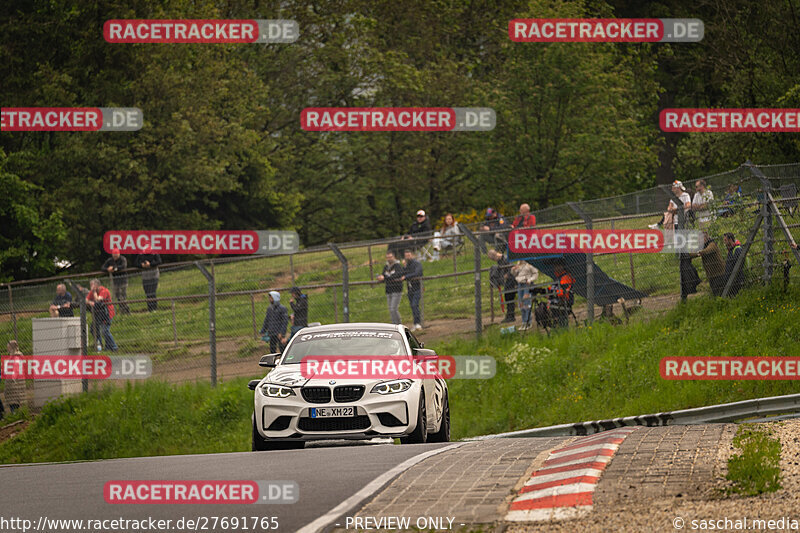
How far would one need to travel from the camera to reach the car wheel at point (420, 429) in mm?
13445

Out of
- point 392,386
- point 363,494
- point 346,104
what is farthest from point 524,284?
point 346,104

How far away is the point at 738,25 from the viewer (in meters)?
38.3

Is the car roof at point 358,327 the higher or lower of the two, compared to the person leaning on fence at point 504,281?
lower

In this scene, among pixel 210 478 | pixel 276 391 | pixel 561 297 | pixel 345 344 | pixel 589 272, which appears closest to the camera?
pixel 210 478

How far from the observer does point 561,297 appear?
68.7 feet

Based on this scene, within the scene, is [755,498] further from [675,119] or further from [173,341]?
[675,119]

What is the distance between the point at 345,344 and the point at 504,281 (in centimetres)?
811

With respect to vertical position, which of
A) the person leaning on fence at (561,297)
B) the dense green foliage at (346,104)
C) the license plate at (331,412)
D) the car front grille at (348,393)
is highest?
the dense green foliage at (346,104)

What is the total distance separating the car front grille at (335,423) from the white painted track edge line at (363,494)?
1380 mm

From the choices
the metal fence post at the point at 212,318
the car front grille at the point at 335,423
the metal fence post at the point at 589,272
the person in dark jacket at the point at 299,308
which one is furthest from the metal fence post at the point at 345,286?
the car front grille at the point at 335,423

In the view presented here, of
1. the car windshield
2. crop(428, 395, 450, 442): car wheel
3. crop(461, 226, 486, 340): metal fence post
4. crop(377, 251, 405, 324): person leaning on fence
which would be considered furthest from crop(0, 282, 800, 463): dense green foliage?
the car windshield

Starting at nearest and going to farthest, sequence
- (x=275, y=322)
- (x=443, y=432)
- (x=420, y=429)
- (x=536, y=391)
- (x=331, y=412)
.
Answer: (x=331, y=412) → (x=420, y=429) → (x=443, y=432) → (x=536, y=391) → (x=275, y=322)

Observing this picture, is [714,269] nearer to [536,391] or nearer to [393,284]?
[536,391]

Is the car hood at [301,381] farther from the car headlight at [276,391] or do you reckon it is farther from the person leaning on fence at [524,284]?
the person leaning on fence at [524,284]
